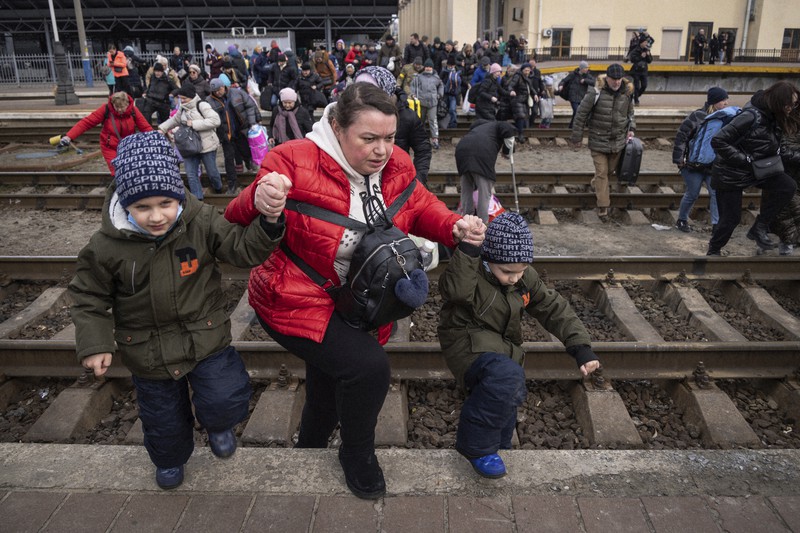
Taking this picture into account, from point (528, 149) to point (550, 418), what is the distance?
9.95 metres

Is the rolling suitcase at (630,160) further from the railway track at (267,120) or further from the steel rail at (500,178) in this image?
the railway track at (267,120)

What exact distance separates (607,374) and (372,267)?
2670 mm

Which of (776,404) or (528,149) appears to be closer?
(776,404)

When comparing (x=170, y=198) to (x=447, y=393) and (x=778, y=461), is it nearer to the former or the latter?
(x=447, y=393)

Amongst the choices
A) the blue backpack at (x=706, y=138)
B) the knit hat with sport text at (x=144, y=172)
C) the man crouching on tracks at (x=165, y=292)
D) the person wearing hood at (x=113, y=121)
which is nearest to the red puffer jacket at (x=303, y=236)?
the man crouching on tracks at (x=165, y=292)

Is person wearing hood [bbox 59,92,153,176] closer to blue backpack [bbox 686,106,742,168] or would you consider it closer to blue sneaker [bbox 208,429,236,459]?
blue sneaker [bbox 208,429,236,459]

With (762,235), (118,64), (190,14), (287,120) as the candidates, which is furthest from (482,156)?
(190,14)

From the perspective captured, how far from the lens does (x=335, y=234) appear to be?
8.80 ft

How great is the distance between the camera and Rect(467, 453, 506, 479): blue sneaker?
312cm

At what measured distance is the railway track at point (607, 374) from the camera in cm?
400

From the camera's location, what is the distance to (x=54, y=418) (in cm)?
408

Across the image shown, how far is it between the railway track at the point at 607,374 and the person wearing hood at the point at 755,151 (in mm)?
1131

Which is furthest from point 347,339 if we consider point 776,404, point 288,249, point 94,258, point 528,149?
point 528,149

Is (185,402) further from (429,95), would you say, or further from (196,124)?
(429,95)
